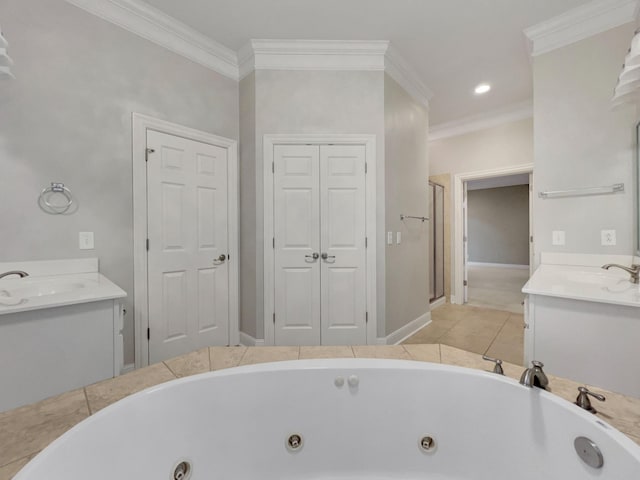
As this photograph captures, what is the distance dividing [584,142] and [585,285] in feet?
3.58

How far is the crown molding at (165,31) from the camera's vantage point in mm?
1951

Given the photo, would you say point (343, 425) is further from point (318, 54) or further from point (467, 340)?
point (318, 54)

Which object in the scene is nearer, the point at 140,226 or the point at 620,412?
the point at 620,412

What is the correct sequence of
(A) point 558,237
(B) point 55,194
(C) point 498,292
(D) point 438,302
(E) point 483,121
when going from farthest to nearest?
1. (C) point 498,292
2. (D) point 438,302
3. (E) point 483,121
4. (A) point 558,237
5. (B) point 55,194

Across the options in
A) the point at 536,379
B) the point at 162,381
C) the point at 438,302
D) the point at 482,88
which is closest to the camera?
the point at 536,379

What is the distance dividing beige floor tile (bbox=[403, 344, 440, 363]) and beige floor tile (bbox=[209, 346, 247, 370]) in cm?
75

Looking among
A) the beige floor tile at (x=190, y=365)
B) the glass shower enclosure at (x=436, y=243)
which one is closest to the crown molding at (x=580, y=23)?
the glass shower enclosure at (x=436, y=243)

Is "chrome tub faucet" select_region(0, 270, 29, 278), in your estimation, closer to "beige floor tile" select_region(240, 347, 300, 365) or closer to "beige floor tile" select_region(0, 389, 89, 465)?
"beige floor tile" select_region(0, 389, 89, 465)

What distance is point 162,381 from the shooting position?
40.6 inches

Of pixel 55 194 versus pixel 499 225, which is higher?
pixel 499 225

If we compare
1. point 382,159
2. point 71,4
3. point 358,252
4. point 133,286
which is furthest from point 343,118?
point 133,286

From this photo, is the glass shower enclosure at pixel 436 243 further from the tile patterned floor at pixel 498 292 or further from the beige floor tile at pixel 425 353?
the beige floor tile at pixel 425 353

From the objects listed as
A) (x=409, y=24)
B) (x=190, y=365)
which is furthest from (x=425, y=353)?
(x=409, y=24)

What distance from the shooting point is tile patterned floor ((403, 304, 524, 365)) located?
2.61 m
